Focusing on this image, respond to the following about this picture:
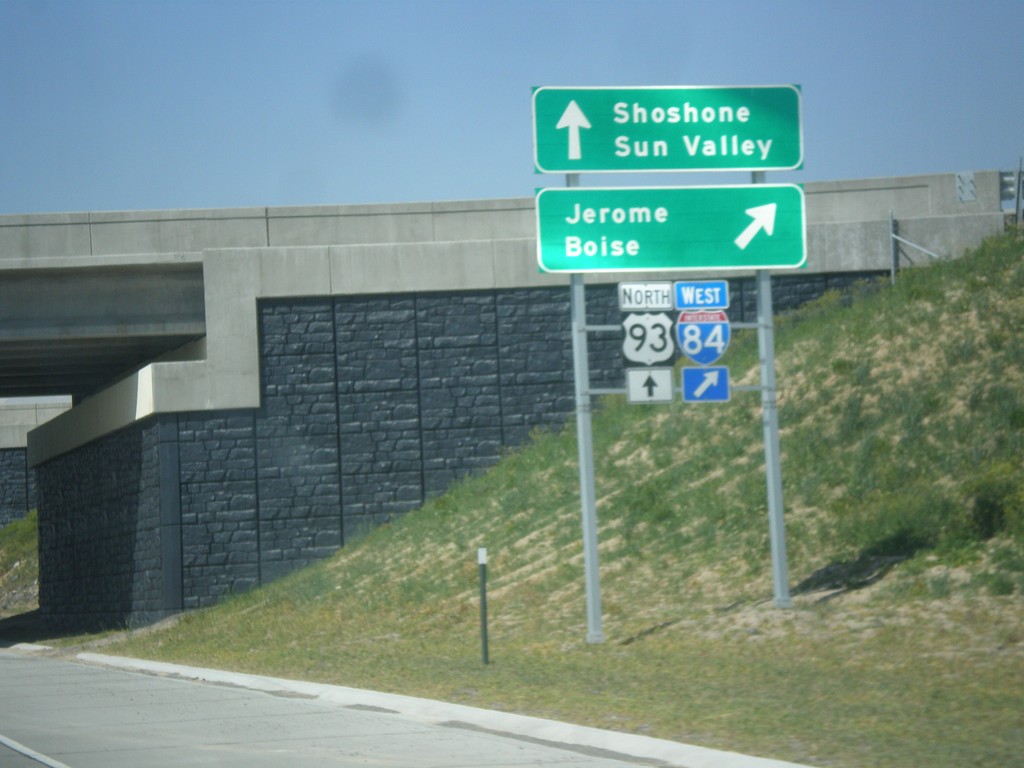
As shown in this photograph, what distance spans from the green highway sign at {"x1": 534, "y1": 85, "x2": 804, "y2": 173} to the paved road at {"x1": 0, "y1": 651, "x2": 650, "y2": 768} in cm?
762

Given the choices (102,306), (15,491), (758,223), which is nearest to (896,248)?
(758,223)

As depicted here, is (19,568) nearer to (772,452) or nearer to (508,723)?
(772,452)

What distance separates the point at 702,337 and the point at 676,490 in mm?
4972

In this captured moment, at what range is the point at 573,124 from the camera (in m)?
17.2

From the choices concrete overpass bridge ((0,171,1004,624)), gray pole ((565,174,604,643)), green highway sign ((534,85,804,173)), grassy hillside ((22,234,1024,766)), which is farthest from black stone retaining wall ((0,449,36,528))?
green highway sign ((534,85,804,173))

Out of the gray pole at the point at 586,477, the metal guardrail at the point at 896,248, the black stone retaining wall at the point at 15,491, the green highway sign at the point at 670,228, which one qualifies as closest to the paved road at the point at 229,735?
the gray pole at the point at 586,477

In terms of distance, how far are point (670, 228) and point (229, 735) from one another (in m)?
8.93

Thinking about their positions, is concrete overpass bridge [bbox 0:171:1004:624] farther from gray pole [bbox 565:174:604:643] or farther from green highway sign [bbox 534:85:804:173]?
gray pole [bbox 565:174:604:643]

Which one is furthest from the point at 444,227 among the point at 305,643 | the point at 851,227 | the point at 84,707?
the point at 84,707

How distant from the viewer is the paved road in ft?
33.6

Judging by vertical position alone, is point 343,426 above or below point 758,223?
below

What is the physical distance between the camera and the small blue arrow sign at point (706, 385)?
57.7 ft

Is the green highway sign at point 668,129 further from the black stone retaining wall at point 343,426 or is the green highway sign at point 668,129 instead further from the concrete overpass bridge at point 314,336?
the black stone retaining wall at point 343,426

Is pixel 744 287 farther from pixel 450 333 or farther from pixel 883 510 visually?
pixel 883 510
